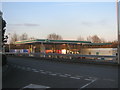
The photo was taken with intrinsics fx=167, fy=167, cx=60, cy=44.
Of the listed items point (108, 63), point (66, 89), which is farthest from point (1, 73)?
point (108, 63)

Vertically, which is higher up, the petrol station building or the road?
the petrol station building

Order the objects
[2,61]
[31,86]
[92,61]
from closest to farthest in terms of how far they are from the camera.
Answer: [31,86] < [2,61] < [92,61]

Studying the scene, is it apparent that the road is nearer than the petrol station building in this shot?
Yes

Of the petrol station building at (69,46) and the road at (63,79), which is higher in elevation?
the petrol station building at (69,46)

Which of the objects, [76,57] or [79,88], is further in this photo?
[76,57]

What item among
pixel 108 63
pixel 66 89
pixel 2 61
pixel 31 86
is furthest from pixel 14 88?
pixel 108 63

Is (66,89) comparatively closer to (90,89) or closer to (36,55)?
(90,89)

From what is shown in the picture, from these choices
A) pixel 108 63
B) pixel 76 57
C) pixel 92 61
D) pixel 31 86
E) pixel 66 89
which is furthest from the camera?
pixel 76 57

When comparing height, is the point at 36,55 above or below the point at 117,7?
below

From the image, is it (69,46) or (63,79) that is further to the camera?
(69,46)

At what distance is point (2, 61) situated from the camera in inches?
544

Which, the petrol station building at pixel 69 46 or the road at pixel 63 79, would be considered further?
the petrol station building at pixel 69 46

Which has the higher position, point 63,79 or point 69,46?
point 69,46

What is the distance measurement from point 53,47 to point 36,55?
109 ft
